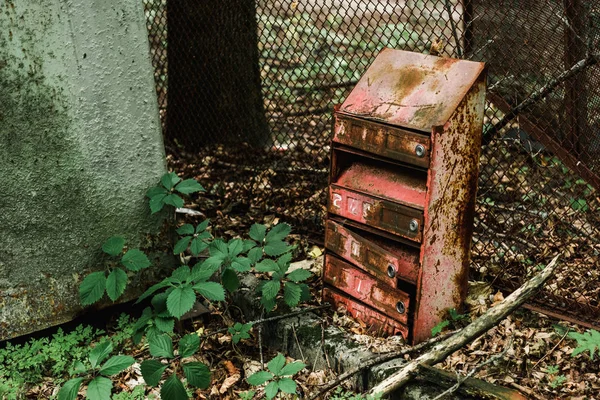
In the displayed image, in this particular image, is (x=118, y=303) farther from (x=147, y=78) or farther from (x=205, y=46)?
(x=205, y=46)

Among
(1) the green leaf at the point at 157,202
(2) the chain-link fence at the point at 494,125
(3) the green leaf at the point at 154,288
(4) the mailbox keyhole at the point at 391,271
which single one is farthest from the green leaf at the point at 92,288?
(2) the chain-link fence at the point at 494,125

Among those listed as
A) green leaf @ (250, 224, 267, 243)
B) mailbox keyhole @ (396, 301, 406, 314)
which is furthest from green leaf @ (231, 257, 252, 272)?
mailbox keyhole @ (396, 301, 406, 314)

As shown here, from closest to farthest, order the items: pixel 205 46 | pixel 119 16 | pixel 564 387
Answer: pixel 564 387 < pixel 119 16 < pixel 205 46

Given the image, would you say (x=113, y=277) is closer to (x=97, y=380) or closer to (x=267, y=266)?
(x=97, y=380)

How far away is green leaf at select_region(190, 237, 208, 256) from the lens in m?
3.97

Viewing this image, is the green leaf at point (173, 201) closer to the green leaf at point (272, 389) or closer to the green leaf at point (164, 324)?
the green leaf at point (164, 324)

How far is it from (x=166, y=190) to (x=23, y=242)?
86 centimetres

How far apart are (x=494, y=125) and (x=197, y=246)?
189 cm

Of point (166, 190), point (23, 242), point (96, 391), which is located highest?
point (166, 190)

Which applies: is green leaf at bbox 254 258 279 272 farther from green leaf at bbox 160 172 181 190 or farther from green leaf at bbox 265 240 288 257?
green leaf at bbox 160 172 181 190

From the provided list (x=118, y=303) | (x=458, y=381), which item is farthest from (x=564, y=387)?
(x=118, y=303)

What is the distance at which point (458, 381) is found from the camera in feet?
9.91

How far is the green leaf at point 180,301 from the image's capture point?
11.0 ft

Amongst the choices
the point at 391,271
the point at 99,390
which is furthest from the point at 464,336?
the point at 99,390
